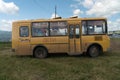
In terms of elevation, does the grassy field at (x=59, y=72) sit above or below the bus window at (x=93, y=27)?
below

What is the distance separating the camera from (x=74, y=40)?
14609mm

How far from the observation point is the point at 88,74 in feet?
31.8

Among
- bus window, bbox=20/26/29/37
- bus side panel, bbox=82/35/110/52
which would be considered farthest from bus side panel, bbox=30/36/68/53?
bus side panel, bbox=82/35/110/52

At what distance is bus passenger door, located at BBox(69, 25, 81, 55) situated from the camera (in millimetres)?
14609

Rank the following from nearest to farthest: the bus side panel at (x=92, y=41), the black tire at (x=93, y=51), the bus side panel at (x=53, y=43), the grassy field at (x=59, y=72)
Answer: the grassy field at (x=59, y=72), the bus side panel at (x=92, y=41), the bus side panel at (x=53, y=43), the black tire at (x=93, y=51)

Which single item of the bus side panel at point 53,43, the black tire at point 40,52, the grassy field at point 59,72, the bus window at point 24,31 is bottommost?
the grassy field at point 59,72

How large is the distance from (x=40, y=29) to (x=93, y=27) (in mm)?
3546

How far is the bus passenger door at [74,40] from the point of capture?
14609 mm

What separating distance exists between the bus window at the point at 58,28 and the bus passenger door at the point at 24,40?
5.37 feet

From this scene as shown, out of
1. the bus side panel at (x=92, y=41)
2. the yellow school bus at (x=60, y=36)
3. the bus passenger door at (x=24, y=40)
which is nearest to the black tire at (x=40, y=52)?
the yellow school bus at (x=60, y=36)

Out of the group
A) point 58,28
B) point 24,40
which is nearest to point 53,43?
point 58,28

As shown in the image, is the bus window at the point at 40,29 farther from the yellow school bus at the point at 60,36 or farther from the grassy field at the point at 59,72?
the grassy field at the point at 59,72

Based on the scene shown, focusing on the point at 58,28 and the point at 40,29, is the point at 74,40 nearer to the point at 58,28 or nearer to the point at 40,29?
the point at 58,28

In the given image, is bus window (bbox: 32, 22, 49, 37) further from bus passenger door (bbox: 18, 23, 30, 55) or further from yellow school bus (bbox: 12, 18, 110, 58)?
bus passenger door (bbox: 18, 23, 30, 55)
